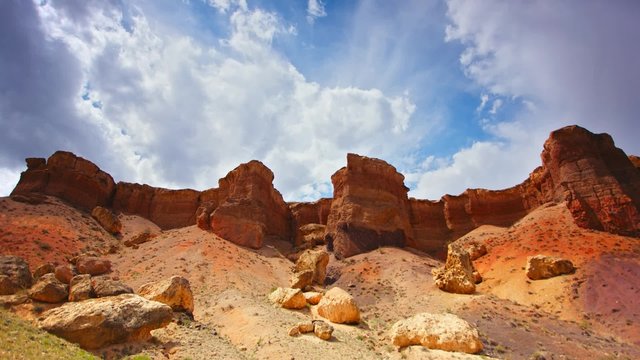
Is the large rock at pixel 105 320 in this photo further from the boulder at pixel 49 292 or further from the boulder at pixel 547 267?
the boulder at pixel 547 267

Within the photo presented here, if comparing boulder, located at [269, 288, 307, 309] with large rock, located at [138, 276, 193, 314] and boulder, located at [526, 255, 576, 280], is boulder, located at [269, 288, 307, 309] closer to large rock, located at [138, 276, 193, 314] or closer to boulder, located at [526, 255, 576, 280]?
large rock, located at [138, 276, 193, 314]

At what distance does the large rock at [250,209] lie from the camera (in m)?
43.2

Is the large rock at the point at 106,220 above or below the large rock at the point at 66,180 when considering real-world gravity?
below

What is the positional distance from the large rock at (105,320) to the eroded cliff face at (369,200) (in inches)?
1082

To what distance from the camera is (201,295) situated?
2758cm

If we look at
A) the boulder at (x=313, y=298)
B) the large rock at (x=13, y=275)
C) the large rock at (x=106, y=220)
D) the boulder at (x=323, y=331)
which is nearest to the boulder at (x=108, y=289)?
the large rock at (x=13, y=275)

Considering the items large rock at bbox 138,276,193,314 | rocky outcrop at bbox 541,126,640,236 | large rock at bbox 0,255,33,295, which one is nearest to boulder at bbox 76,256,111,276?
large rock at bbox 0,255,33,295

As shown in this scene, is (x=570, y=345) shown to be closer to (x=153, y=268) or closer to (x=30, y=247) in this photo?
(x=153, y=268)

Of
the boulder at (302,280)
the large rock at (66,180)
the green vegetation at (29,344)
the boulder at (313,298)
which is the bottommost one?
the green vegetation at (29,344)

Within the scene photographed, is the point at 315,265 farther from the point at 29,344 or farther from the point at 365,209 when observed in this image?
the point at 29,344

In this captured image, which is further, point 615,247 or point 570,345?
point 615,247

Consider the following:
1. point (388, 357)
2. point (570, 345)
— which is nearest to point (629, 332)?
point (570, 345)

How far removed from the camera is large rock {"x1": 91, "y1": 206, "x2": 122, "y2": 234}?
50294mm

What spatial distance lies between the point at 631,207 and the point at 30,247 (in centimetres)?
5549
